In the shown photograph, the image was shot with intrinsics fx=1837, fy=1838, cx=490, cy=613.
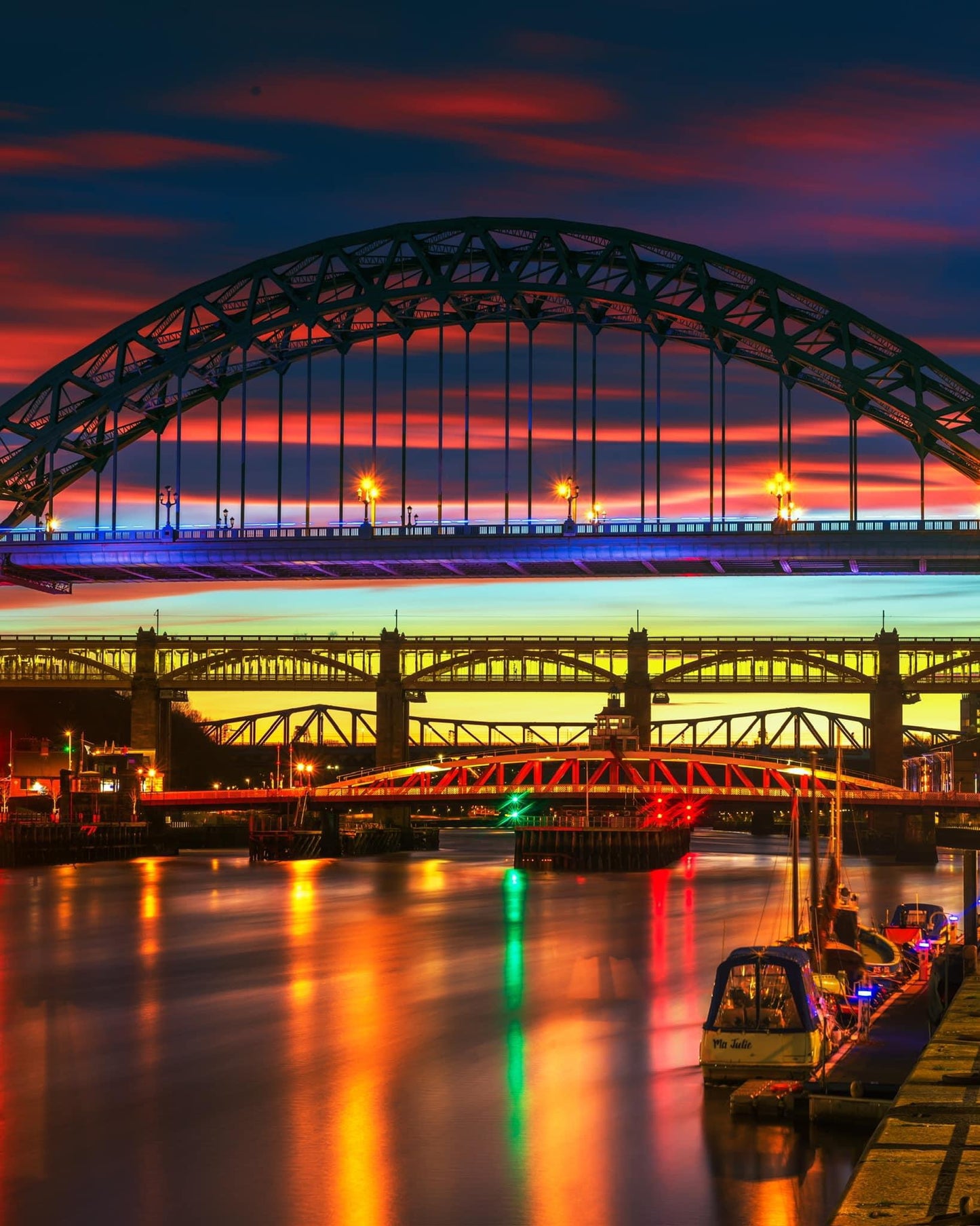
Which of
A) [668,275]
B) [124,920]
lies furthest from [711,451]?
[124,920]

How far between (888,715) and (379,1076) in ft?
321

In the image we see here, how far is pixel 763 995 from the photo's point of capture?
31422mm

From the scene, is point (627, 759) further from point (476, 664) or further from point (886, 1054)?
point (886, 1054)

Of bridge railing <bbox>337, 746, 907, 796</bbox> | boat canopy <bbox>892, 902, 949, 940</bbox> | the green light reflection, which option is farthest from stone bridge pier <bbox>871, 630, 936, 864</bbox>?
boat canopy <bbox>892, 902, 949, 940</bbox>

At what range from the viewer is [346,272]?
83938 mm

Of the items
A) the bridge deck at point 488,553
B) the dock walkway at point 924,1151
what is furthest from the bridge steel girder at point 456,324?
the dock walkway at point 924,1151

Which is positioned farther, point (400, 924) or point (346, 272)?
point (346, 272)

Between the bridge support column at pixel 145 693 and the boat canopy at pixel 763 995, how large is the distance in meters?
106

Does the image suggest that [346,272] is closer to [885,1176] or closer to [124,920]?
[124,920]

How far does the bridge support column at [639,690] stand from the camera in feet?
435

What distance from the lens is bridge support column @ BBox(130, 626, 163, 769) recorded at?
134625 millimetres

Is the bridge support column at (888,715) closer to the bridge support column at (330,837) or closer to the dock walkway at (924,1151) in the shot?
the bridge support column at (330,837)

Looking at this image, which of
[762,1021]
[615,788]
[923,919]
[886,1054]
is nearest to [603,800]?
[615,788]

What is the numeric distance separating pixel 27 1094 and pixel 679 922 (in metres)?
39.8
